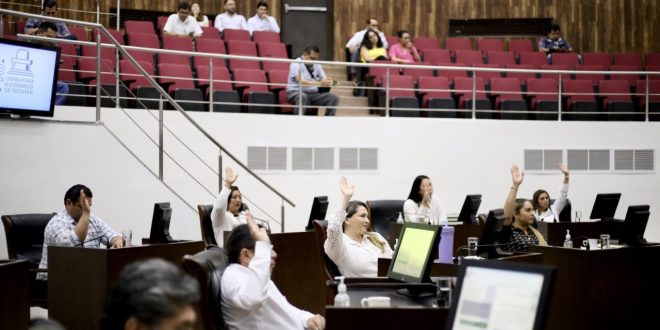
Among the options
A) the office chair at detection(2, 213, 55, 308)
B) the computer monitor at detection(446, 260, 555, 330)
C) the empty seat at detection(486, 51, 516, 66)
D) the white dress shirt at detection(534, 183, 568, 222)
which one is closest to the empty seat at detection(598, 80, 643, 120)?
the empty seat at detection(486, 51, 516, 66)

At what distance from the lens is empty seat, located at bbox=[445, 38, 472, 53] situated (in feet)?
45.9

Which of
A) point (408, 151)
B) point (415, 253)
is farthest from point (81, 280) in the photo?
point (408, 151)

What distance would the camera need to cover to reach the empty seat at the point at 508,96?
11.5m

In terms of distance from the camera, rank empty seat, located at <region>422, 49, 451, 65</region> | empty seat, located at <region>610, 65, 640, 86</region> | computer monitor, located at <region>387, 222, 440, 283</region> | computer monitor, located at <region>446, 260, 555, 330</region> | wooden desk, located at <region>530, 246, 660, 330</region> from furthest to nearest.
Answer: empty seat, located at <region>610, 65, 640, 86</region>
empty seat, located at <region>422, 49, 451, 65</region>
wooden desk, located at <region>530, 246, 660, 330</region>
computer monitor, located at <region>387, 222, 440, 283</region>
computer monitor, located at <region>446, 260, 555, 330</region>

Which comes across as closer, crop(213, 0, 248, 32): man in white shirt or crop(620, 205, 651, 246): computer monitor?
crop(620, 205, 651, 246): computer monitor

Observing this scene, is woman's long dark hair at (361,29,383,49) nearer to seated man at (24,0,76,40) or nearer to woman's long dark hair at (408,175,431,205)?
seated man at (24,0,76,40)

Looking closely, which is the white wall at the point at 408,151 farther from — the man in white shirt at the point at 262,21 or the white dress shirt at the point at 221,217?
the man in white shirt at the point at 262,21

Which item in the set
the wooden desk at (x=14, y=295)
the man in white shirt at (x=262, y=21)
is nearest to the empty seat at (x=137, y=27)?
the man in white shirt at (x=262, y=21)

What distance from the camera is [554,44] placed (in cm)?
1401

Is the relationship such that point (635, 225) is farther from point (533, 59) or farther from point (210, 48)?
point (533, 59)

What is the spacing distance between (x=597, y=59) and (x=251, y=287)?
10980 millimetres

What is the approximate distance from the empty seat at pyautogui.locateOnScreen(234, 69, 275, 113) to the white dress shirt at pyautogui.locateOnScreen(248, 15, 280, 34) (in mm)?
2041

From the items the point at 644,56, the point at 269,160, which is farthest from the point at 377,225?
the point at 644,56

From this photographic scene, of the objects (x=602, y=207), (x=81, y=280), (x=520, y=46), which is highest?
(x=520, y=46)
